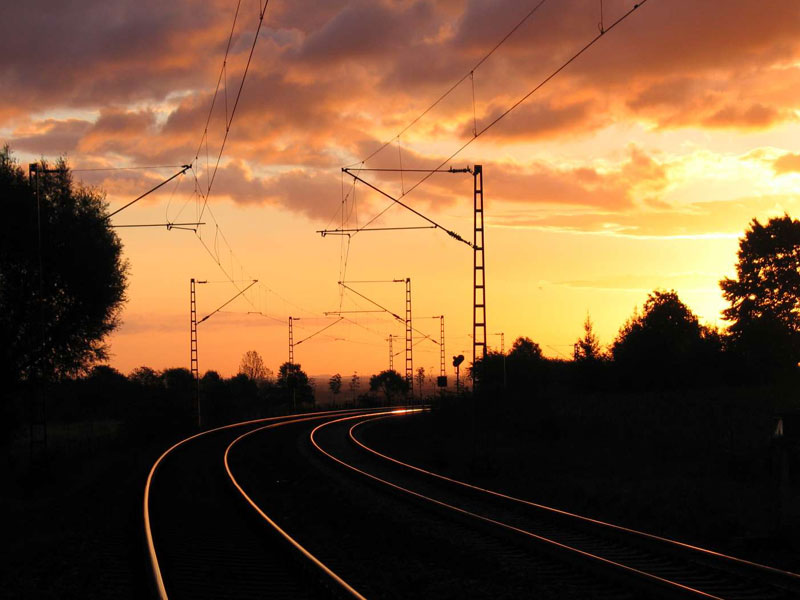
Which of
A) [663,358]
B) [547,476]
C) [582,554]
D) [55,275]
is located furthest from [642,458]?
[663,358]

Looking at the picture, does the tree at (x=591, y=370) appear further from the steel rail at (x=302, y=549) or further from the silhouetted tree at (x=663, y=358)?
the steel rail at (x=302, y=549)

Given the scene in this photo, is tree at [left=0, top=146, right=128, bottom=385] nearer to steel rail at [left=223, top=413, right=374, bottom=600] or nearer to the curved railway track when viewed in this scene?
steel rail at [left=223, top=413, right=374, bottom=600]

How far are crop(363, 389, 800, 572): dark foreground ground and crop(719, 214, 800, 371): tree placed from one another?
71.4 ft

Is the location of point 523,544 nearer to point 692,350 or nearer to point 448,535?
point 448,535

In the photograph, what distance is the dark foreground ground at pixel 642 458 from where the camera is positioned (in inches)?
664

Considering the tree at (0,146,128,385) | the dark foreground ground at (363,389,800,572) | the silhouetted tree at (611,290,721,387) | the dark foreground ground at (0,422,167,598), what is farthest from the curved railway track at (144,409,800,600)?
the silhouetted tree at (611,290,721,387)

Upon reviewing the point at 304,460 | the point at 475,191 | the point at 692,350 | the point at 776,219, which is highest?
the point at 776,219

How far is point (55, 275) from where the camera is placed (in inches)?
1858

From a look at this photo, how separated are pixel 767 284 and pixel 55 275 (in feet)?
219

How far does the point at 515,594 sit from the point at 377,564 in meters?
2.92

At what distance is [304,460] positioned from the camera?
32.8m

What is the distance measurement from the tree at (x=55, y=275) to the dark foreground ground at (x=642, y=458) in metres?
17.8

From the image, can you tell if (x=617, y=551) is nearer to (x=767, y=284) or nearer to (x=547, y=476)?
(x=547, y=476)

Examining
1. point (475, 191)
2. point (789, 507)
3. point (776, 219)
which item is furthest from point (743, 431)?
point (776, 219)
